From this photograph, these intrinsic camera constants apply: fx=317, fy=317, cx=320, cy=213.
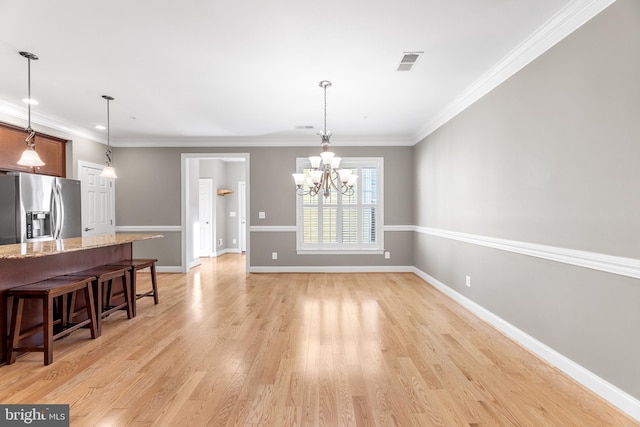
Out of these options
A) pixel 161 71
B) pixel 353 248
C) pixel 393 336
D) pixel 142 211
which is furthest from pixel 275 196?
pixel 393 336

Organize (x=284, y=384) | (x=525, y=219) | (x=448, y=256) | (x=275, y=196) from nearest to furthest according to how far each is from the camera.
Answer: (x=284, y=384), (x=525, y=219), (x=448, y=256), (x=275, y=196)

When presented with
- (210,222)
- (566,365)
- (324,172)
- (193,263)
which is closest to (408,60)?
(324,172)

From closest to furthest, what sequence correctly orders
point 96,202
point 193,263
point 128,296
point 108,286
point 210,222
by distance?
point 128,296 → point 108,286 → point 96,202 → point 193,263 → point 210,222

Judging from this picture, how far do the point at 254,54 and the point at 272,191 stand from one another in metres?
3.53

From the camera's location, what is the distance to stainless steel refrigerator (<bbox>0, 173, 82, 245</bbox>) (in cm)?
398

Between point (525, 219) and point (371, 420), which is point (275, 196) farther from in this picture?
point (371, 420)

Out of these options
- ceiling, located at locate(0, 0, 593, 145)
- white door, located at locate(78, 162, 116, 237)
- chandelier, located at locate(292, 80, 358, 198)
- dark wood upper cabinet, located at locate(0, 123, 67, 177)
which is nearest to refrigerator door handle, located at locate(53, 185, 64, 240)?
dark wood upper cabinet, located at locate(0, 123, 67, 177)

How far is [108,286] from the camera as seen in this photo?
3.71 meters

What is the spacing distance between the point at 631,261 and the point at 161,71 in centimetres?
414

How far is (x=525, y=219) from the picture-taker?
2846 mm

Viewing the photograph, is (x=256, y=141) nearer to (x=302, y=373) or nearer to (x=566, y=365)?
(x=302, y=373)

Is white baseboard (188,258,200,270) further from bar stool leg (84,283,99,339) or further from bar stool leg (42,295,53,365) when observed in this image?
bar stool leg (42,295,53,365)

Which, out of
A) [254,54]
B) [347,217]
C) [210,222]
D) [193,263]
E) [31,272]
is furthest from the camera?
[210,222]

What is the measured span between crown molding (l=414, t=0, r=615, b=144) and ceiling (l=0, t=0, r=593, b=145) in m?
0.03
